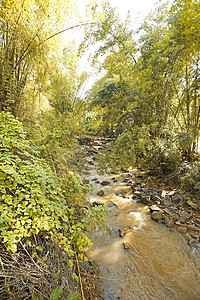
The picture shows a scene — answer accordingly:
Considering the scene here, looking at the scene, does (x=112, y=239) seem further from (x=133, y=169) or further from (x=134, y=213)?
(x=133, y=169)

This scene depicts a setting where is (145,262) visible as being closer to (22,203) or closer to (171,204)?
(171,204)

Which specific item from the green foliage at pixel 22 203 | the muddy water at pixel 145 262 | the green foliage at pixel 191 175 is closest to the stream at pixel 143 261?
the muddy water at pixel 145 262

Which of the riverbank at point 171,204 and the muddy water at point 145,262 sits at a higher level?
the riverbank at point 171,204

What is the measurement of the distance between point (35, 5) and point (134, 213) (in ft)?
15.0

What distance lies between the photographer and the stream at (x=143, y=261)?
5.89 feet

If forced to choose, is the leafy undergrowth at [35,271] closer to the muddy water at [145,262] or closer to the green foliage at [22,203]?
the green foliage at [22,203]

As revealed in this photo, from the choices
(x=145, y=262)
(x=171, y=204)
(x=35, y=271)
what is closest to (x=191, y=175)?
(x=171, y=204)

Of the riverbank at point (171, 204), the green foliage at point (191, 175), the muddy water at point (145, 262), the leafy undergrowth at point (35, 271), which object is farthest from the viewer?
the green foliage at point (191, 175)

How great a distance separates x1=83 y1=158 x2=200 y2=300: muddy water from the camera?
1.79m

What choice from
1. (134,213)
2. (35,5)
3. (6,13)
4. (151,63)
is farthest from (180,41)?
(134,213)

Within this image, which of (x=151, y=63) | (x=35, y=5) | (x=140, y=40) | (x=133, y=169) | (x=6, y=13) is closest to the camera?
(x=6, y=13)

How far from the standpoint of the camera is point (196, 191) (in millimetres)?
3553

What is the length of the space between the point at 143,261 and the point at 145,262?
31 millimetres

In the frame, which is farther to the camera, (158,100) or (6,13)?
(158,100)
